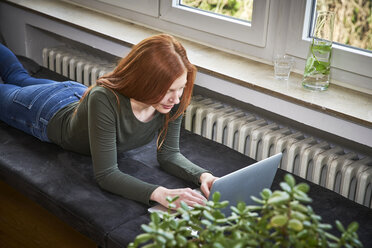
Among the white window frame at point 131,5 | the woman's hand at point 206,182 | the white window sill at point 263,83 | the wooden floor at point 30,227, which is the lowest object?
the wooden floor at point 30,227

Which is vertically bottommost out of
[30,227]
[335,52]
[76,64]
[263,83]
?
[30,227]

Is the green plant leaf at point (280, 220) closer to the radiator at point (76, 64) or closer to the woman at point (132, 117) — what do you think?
the woman at point (132, 117)

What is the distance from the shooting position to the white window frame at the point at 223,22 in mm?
2119

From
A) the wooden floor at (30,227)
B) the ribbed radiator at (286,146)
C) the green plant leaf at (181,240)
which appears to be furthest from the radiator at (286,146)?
the green plant leaf at (181,240)

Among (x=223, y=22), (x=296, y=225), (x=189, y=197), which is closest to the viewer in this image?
(x=296, y=225)

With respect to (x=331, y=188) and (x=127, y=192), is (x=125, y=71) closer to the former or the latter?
(x=127, y=192)

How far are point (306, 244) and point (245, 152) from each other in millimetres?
1241

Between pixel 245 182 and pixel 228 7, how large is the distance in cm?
109

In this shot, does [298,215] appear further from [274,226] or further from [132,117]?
[132,117]

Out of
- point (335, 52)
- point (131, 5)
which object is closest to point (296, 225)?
point (335, 52)

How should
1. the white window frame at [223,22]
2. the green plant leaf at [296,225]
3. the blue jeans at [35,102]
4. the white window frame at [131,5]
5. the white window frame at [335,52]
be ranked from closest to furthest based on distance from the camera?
the green plant leaf at [296,225], the white window frame at [335,52], the blue jeans at [35,102], the white window frame at [223,22], the white window frame at [131,5]

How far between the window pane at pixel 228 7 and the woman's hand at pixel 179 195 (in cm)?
96

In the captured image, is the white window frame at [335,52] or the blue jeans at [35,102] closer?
the white window frame at [335,52]

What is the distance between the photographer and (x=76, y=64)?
2693 mm
